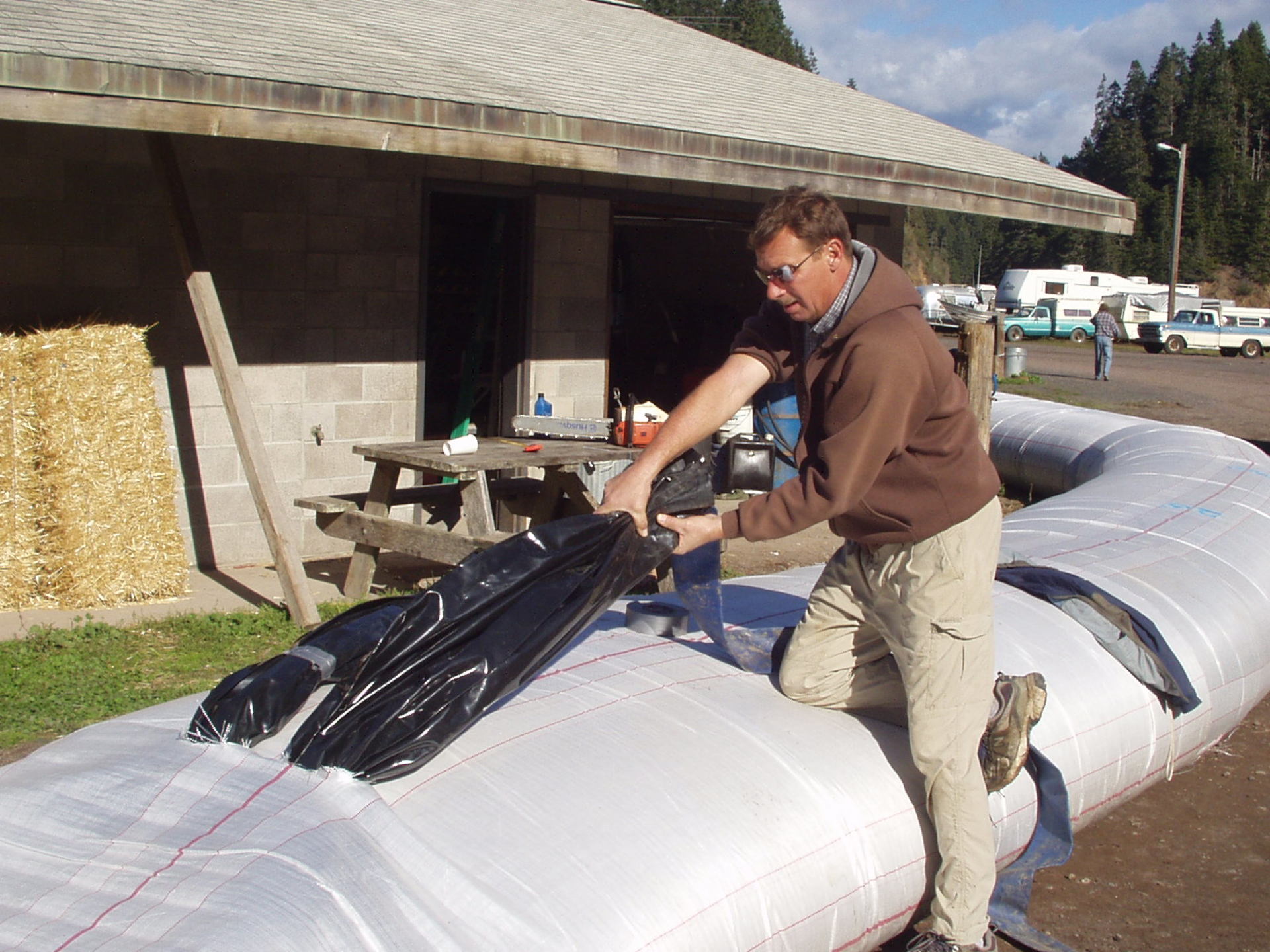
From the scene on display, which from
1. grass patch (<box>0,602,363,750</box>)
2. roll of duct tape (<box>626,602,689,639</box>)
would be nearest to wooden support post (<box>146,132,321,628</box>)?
grass patch (<box>0,602,363,750</box>)

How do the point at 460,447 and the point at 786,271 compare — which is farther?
the point at 460,447

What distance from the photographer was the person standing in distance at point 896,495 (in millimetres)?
3158

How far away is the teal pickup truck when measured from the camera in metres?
48.0

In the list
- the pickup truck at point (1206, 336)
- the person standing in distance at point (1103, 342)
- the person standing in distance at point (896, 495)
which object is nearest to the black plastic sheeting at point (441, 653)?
the person standing in distance at point (896, 495)

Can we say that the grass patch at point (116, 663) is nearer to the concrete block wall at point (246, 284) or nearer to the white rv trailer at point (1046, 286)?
the concrete block wall at point (246, 284)

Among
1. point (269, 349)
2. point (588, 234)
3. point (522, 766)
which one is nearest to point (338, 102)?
point (269, 349)

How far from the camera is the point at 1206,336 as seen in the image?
141 ft

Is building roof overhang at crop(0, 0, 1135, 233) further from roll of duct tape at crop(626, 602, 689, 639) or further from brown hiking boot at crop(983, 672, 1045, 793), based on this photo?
brown hiking boot at crop(983, 672, 1045, 793)

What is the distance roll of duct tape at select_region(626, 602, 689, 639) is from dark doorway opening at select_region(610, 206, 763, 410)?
29.6ft

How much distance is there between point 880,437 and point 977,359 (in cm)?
467

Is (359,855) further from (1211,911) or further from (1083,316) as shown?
(1083,316)

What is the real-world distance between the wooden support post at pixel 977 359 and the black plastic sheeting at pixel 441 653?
4.36 m

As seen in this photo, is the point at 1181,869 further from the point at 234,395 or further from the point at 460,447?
the point at 234,395

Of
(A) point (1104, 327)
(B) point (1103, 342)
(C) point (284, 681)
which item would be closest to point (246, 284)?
(C) point (284, 681)
